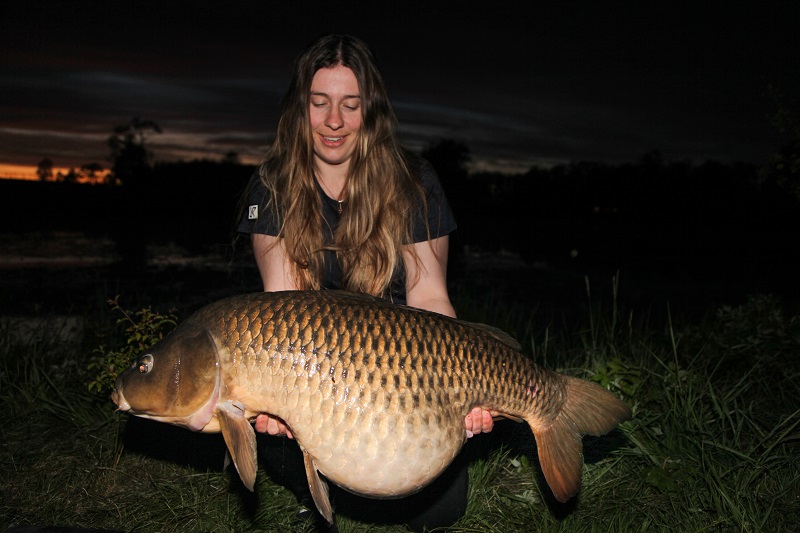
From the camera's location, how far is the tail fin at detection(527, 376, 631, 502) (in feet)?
5.84

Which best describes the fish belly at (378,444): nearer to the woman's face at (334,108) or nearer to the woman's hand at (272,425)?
the woman's hand at (272,425)

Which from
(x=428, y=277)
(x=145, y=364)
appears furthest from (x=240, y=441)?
(x=428, y=277)

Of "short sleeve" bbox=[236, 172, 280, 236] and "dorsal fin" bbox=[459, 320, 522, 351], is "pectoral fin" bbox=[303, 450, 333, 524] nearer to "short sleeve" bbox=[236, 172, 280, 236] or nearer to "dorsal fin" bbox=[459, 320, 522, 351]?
"dorsal fin" bbox=[459, 320, 522, 351]

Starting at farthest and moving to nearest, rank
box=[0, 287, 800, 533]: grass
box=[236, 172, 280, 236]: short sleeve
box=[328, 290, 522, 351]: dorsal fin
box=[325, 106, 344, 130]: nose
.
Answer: box=[236, 172, 280, 236]: short sleeve
box=[325, 106, 344, 130]: nose
box=[0, 287, 800, 533]: grass
box=[328, 290, 522, 351]: dorsal fin

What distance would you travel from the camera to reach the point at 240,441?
1.55 metres

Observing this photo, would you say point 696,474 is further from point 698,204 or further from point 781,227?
point 698,204

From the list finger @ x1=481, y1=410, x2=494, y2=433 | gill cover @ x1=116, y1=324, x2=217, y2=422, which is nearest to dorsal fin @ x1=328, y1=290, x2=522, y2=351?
finger @ x1=481, y1=410, x2=494, y2=433

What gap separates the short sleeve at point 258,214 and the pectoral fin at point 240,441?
0.97 metres

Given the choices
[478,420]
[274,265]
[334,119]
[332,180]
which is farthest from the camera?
[332,180]

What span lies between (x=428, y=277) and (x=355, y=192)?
442 mm

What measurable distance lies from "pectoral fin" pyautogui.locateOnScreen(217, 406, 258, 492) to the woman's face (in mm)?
1166

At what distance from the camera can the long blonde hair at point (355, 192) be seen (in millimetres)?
2350

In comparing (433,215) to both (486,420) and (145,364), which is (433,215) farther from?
(145,364)

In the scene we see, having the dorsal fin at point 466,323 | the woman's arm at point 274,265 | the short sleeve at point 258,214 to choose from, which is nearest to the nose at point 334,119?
the short sleeve at point 258,214
